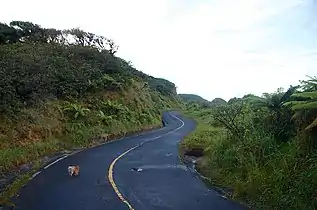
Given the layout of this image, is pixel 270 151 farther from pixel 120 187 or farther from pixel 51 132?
pixel 51 132

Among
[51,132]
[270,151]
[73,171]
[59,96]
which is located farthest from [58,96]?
[270,151]

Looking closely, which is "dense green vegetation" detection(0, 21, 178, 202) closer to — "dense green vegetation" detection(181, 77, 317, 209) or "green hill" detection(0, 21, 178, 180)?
"green hill" detection(0, 21, 178, 180)

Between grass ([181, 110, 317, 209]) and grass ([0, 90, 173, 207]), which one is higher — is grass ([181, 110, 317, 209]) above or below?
below

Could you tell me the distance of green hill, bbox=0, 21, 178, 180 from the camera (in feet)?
66.3

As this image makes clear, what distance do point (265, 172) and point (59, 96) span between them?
64.5 ft

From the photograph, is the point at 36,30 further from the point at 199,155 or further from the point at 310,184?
the point at 310,184

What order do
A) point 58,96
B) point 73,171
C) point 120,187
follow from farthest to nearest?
point 58,96, point 73,171, point 120,187

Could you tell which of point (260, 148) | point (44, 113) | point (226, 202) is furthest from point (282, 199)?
point (44, 113)

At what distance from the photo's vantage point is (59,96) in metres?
28.7

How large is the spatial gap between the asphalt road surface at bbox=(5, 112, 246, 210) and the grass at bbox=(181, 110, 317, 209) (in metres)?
0.65

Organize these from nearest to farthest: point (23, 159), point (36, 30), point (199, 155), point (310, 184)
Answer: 1. point (310, 184)
2. point (23, 159)
3. point (199, 155)
4. point (36, 30)

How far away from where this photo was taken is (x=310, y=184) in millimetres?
9195

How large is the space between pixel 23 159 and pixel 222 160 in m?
8.22

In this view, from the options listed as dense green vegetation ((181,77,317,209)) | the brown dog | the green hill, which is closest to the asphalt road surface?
the brown dog
